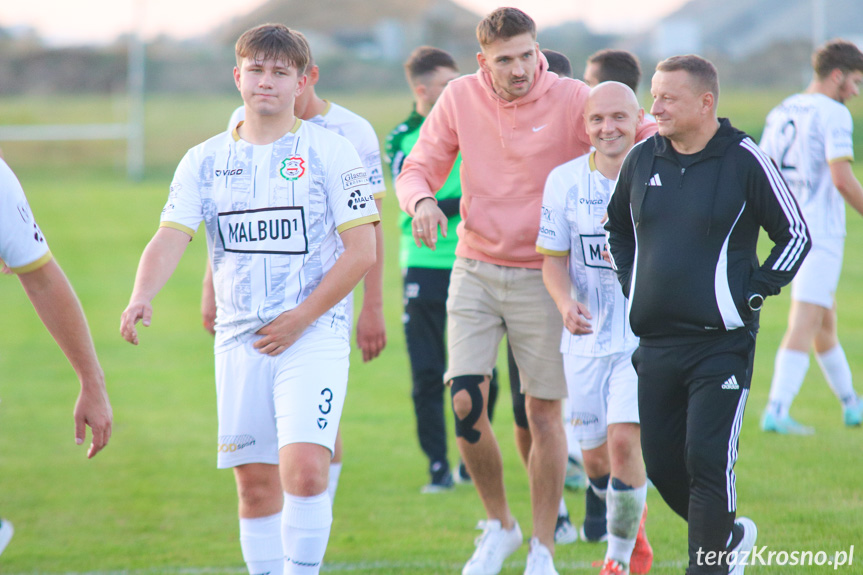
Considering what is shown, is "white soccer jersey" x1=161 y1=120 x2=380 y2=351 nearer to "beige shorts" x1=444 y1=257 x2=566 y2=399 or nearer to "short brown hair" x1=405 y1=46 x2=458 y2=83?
"beige shorts" x1=444 y1=257 x2=566 y2=399

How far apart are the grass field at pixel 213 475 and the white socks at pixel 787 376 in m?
0.32

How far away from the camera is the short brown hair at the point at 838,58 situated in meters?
6.93

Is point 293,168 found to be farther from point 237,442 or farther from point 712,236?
point 712,236

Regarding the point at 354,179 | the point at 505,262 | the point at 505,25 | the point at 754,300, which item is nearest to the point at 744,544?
the point at 754,300

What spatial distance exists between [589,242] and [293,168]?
144 cm

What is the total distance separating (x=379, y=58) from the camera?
46062mm

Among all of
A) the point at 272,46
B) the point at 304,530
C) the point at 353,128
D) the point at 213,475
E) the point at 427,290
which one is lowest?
the point at 213,475

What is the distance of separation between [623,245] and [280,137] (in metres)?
1.48

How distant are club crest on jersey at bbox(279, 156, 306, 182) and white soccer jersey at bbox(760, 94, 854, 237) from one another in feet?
14.5

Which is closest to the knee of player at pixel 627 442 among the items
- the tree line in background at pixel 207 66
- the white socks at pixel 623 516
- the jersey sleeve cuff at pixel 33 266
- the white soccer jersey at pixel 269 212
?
the white socks at pixel 623 516


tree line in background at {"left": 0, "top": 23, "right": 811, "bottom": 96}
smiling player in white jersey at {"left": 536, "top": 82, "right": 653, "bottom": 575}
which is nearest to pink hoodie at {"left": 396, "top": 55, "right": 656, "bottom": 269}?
smiling player in white jersey at {"left": 536, "top": 82, "right": 653, "bottom": 575}

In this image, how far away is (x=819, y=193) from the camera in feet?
23.8

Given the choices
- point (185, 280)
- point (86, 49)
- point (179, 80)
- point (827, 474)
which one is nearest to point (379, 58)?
point (179, 80)
